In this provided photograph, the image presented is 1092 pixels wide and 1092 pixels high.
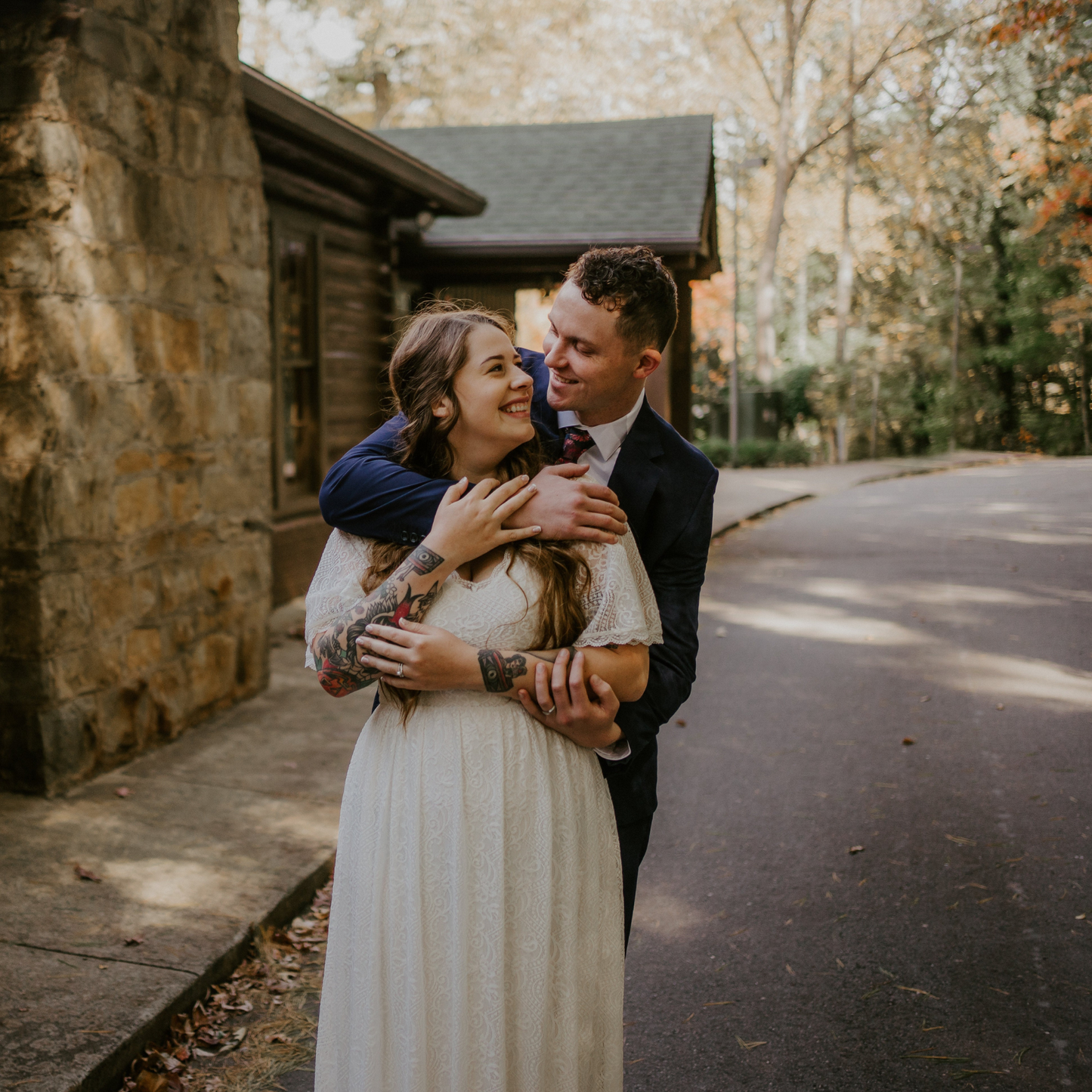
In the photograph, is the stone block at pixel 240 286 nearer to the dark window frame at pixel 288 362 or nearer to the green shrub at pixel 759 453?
the dark window frame at pixel 288 362

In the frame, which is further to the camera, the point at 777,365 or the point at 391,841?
the point at 777,365

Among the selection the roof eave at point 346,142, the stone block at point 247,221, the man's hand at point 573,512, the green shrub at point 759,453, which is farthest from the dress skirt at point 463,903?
the green shrub at point 759,453

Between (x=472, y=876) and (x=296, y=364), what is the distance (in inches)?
298

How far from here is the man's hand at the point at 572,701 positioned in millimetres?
1979

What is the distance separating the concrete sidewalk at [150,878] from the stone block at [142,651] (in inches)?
16.7

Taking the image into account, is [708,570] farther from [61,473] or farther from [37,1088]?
[37,1088]

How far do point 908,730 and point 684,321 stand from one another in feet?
25.8

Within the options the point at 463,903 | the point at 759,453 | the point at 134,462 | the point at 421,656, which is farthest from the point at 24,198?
the point at 759,453

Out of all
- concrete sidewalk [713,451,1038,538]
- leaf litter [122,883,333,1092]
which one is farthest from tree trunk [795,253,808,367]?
leaf litter [122,883,333,1092]

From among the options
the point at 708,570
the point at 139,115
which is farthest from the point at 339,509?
the point at 708,570

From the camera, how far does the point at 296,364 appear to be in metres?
9.05

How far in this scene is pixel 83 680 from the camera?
15.3 feet

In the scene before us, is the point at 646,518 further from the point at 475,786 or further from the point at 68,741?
the point at 68,741

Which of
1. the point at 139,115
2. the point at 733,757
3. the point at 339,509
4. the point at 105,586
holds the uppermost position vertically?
the point at 139,115
